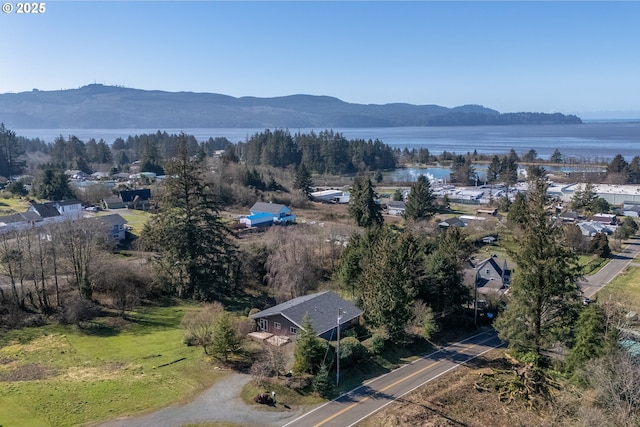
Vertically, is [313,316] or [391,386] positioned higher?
[313,316]

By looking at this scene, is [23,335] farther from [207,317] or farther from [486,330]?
[486,330]

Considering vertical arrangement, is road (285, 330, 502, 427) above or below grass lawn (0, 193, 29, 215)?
below

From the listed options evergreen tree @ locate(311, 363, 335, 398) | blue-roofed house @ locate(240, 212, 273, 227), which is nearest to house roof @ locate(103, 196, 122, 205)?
blue-roofed house @ locate(240, 212, 273, 227)

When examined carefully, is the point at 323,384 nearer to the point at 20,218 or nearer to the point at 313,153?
the point at 20,218

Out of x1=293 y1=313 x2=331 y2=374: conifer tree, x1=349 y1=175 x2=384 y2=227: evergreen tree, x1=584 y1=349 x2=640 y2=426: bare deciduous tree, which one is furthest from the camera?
x1=349 y1=175 x2=384 y2=227: evergreen tree

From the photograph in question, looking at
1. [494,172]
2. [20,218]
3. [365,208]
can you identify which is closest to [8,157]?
[20,218]

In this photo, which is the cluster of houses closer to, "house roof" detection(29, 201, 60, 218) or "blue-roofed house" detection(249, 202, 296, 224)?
"house roof" detection(29, 201, 60, 218)
